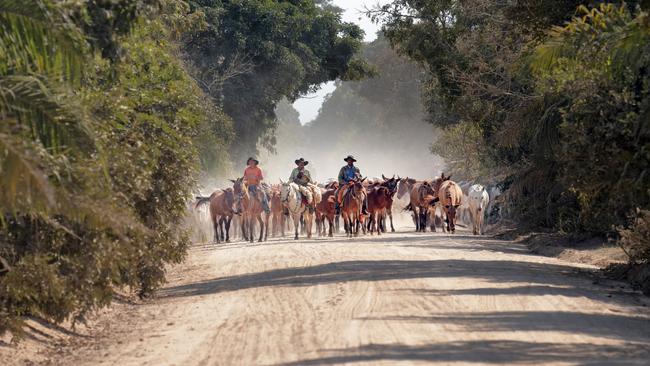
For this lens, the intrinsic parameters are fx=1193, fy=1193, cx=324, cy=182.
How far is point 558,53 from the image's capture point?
56.1 feet

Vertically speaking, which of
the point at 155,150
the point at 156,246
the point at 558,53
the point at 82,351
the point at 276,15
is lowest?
the point at 82,351

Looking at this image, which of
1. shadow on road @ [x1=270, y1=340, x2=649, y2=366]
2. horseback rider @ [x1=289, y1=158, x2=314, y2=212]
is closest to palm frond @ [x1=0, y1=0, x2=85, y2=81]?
shadow on road @ [x1=270, y1=340, x2=649, y2=366]

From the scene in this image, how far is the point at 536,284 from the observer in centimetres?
1838

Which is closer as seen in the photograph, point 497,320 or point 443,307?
point 497,320

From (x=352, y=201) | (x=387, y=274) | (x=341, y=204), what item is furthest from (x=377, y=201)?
(x=387, y=274)

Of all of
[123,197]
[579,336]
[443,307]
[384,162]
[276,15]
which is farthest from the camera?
[384,162]

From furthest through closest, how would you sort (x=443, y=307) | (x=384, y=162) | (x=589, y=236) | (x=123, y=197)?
1. (x=384, y=162)
2. (x=589, y=236)
3. (x=443, y=307)
4. (x=123, y=197)

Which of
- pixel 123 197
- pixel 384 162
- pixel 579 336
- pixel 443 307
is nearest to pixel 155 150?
pixel 123 197

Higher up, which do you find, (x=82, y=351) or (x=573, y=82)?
(x=573, y=82)

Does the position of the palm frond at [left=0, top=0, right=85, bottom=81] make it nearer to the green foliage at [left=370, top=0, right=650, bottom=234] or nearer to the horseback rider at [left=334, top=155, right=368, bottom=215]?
the green foliage at [left=370, top=0, right=650, bottom=234]

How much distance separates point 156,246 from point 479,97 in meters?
15.2

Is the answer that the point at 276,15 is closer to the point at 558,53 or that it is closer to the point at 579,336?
the point at 558,53

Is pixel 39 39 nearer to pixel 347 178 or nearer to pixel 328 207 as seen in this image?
pixel 347 178

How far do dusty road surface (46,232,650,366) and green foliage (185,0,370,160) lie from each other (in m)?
36.5
